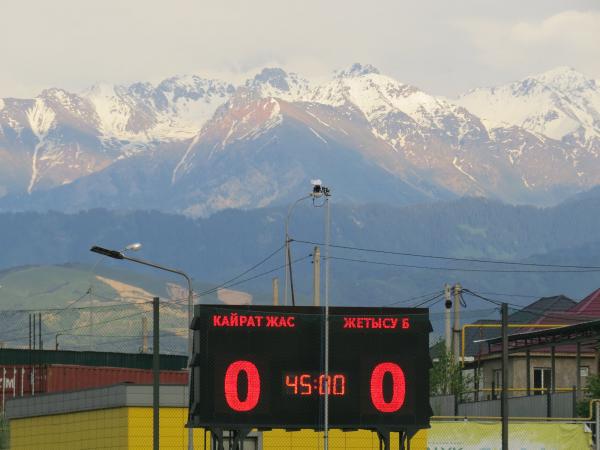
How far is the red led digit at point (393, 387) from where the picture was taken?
146ft

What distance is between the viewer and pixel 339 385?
44188 mm

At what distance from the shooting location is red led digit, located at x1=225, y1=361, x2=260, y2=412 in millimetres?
43406

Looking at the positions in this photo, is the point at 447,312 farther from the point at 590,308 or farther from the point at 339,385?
the point at 339,385

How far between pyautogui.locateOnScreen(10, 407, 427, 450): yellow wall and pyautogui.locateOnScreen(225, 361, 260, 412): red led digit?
1245cm

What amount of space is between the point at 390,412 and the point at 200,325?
569cm

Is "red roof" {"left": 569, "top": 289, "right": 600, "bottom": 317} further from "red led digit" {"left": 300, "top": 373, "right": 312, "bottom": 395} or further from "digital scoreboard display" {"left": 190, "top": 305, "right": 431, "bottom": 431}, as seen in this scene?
"red led digit" {"left": 300, "top": 373, "right": 312, "bottom": 395}

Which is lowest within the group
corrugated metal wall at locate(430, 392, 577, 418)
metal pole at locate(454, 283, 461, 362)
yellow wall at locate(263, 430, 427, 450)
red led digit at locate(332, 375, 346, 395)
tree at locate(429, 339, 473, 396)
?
yellow wall at locate(263, 430, 427, 450)

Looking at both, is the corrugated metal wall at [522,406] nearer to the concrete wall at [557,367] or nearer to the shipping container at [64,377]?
the concrete wall at [557,367]

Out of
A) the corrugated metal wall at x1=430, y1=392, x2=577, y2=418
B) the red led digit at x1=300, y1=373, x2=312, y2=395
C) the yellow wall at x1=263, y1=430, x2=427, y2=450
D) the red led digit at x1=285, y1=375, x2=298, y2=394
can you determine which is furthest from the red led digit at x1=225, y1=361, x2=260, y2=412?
the corrugated metal wall at x1=430, y1=392, x2=577, y2=418

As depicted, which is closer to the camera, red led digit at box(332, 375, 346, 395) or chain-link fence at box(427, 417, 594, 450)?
Answer: red led digit at box(332, 375, 346, 395)

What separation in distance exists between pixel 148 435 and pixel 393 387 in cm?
1342

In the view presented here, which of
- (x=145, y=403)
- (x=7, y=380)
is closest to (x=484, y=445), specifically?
(x=145, y=403)

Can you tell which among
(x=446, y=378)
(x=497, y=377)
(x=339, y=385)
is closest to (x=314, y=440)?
(x=339, y=385)

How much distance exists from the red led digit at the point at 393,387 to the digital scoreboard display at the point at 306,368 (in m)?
0.03
